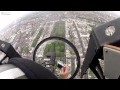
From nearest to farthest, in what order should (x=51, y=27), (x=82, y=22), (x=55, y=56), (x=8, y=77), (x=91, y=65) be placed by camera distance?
1. (x=8, y=77)
2. (x=91, y=65)
3. (x=55, y=56)
4. (x=51, y=27)
5. (x=82, y=22)

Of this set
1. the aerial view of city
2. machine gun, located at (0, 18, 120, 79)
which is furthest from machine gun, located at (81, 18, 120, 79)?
the aerial view of city

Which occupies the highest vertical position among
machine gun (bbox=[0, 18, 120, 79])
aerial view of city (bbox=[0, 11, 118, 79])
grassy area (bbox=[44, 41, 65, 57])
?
machine gun (bbox=[0, 18, 120, 79])

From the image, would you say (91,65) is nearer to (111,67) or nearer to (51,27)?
(111,67)

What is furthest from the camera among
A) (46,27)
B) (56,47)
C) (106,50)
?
(46,27)

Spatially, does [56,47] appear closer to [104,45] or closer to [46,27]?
[104,45]

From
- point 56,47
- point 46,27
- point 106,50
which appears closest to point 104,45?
point 106,50

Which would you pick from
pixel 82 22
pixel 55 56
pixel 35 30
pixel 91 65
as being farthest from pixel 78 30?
pixel 91 65

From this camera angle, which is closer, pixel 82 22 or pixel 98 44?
pixel 98 44

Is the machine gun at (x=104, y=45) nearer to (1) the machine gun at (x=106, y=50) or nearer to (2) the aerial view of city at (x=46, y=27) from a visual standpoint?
(1) the machine gun at (x=106, y=50)

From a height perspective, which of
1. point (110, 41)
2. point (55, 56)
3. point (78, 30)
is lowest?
point (78, 30)

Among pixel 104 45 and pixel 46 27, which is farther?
pixel 46 27

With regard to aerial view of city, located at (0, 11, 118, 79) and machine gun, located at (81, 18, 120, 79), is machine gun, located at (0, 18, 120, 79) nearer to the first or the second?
machine gun, located at (81, 18, 120, 79)
